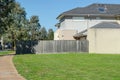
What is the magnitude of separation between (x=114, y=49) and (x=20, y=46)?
14362mm

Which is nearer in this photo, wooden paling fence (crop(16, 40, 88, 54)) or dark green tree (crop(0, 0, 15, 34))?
dark green tree (crop(0, 0, 15, 34))

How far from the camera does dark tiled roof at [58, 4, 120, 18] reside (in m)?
68.4

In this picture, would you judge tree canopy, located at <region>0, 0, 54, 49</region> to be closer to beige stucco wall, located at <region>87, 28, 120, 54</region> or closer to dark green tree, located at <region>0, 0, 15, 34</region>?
dark green tree, located at <region>0, 0, 15, 34</region>

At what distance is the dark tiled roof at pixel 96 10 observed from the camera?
68.4 m

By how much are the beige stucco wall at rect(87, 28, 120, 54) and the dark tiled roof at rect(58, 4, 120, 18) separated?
1586 centimetres

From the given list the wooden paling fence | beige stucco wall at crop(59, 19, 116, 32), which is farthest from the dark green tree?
beige stucco wall at crop(59, 19, 116, 32)

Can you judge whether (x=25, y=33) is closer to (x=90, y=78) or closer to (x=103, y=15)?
(x=103, y=15)

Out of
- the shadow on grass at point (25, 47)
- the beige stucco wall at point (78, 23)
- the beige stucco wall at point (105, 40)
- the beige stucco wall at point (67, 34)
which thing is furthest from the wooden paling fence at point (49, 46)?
the beige stucco wall at point (78, 23)

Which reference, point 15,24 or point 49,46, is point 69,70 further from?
point 15,24

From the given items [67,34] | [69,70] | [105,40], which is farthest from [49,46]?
[69,70]

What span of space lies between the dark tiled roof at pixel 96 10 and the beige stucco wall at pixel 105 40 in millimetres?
15856

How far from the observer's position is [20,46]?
55781mm

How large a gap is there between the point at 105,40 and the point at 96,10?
18.5 m

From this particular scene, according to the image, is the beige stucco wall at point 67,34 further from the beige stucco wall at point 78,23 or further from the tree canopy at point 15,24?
the tree canopy at point 15,24
